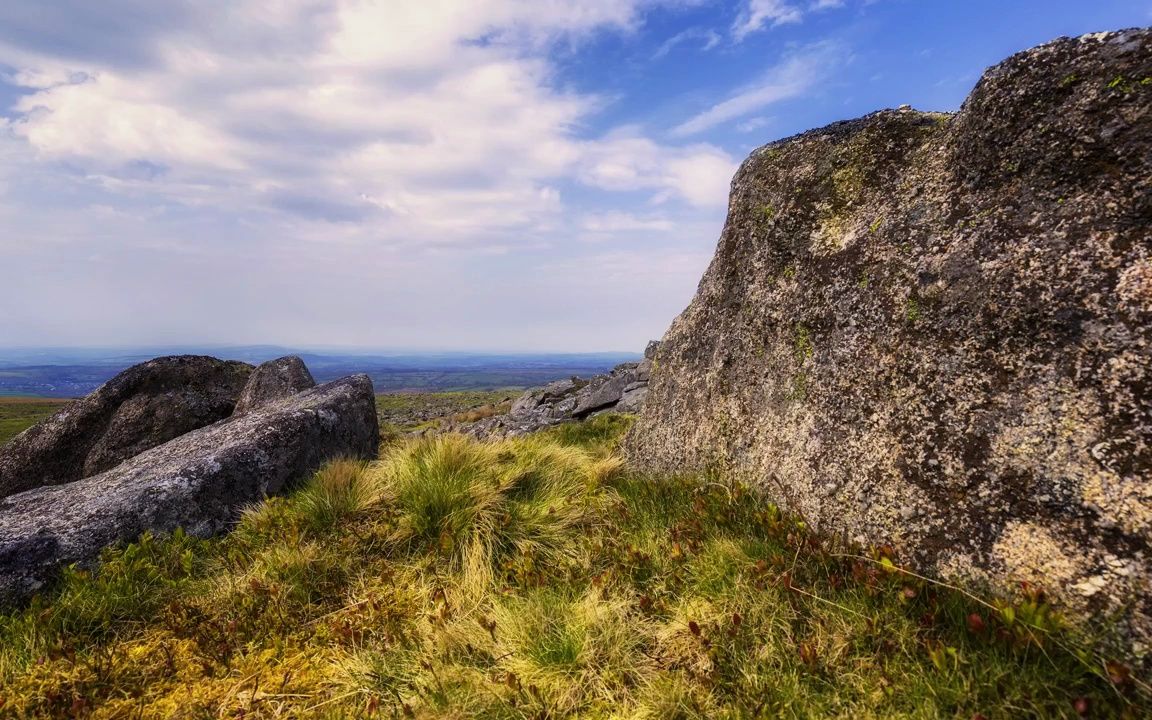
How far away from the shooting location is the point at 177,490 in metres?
7.45

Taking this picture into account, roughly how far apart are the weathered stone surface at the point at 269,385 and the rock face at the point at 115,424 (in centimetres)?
100

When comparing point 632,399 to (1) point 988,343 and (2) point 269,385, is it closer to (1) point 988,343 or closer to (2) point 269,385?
(2) point 269,385

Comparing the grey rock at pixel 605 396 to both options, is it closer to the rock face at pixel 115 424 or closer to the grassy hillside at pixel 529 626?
the rock face at pixel 115 424

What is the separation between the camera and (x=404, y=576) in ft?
20.4

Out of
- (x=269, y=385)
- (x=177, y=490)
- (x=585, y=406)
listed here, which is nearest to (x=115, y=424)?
(x=269, y=385)

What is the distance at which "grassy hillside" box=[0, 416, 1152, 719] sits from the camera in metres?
3.58

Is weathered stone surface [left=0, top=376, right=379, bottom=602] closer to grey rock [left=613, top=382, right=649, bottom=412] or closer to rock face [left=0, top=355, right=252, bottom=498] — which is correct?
rock face [left=0, top=355, right=252, bottom=498]

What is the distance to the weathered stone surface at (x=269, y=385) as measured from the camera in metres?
15.4

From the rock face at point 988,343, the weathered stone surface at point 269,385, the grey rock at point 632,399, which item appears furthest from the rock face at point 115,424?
the grey rock at point 632,399

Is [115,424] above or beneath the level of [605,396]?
above

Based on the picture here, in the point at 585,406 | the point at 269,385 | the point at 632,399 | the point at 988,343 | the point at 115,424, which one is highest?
the point at 988,343

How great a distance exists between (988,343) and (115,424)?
17.4 meters

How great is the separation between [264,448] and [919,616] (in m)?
8.56

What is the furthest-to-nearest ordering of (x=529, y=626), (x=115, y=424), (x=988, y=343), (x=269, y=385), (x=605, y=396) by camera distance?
1. (x=605, y=396)
2. (x=269, y=385)
3. (x=115, y=424)
4. (x=529, y=626)
5. (x=988, y=343)
